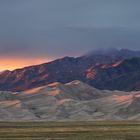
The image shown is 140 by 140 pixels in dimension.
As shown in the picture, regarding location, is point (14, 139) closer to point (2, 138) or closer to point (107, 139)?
point (2, 138)

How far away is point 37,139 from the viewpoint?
82.7m

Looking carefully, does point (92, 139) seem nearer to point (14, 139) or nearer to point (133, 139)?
point (133, 139)

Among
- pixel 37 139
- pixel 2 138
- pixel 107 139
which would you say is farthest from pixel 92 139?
pixel 2 138

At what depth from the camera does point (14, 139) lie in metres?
83.6

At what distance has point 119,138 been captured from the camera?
281 ft

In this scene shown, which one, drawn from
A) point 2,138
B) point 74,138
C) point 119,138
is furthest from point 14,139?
point 119,138

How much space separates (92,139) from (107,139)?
7.82 ft

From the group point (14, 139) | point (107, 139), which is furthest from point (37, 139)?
point (107, 139)

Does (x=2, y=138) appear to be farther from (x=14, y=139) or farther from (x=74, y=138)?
(x=74, y=138)

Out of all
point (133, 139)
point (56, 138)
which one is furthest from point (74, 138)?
point (133, 139)

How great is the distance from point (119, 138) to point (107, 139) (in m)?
3.34

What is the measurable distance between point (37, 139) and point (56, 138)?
4104 millimetres

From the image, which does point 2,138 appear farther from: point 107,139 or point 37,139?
point 107,139

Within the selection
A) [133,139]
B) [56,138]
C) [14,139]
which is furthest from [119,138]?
[14,139]
